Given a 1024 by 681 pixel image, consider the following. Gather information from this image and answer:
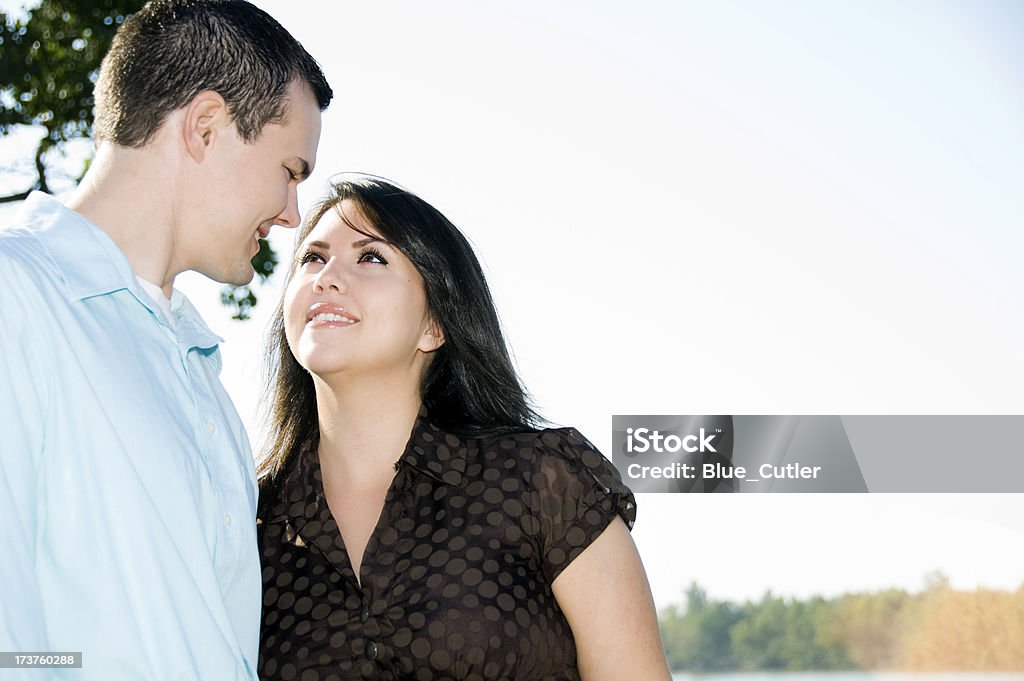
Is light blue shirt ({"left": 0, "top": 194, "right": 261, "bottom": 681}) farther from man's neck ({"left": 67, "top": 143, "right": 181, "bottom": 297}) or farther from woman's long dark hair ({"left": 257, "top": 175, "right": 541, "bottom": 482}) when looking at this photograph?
woman's long dark hair ({"left": 257, "top": 175, "right": 541, "bottom": 482})

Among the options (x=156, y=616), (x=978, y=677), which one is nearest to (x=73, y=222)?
(x=156, y=616)

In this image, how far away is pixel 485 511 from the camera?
2.53 metres

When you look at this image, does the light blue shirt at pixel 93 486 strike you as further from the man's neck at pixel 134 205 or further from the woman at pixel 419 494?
the woman at pixel 419 494

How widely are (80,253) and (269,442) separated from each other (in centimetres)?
144

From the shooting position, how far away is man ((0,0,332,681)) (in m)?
1.47

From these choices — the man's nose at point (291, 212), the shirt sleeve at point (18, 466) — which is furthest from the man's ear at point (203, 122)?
the shirt sleeve at point (18, 466)

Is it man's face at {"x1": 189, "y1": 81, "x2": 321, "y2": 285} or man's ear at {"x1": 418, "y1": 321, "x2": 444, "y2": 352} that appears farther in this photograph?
man's ear at {"x1": 418, "y1": 321, "x2": 444, "y2": 352}

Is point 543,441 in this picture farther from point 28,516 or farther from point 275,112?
point 28,516

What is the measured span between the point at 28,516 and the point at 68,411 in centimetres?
16

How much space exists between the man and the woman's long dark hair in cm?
67

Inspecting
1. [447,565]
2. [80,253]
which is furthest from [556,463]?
[80,253]

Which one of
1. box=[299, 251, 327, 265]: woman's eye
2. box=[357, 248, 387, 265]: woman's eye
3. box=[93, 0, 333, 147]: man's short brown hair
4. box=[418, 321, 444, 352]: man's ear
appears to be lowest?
box=[418, 321, 444, 352]: man's ear

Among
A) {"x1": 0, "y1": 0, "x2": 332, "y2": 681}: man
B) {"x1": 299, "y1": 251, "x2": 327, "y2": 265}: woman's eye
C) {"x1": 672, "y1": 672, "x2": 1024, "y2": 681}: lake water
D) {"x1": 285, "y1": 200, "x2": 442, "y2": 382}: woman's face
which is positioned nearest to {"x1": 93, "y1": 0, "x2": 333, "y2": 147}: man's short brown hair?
{"x1": 0, "y1": 0, "x2": 332, "y2": 681}: man

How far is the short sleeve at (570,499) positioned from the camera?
8.01 feet
